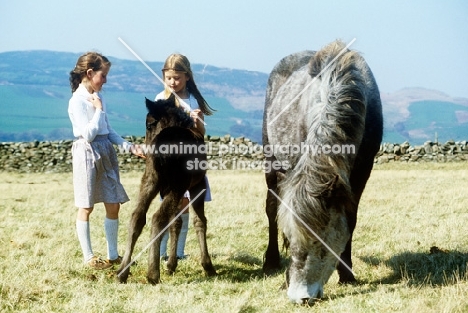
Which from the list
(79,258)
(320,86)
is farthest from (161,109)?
(79,258)

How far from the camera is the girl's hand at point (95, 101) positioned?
5.74 meters

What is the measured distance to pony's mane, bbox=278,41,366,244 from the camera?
4051mm

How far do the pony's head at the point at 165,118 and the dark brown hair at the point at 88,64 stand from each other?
3.73ft

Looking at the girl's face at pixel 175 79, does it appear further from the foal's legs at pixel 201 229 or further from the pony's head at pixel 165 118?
the foal's legs at pixel 201 229

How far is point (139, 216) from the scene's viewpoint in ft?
16.7

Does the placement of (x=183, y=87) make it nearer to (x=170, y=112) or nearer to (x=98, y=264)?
(x=170, y=112)

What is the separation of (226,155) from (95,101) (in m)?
19.5

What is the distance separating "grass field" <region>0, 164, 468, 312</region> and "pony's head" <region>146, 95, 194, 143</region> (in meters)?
1.53

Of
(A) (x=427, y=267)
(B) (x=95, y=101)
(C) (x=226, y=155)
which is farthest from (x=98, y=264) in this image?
(C) (x=226, y=155)

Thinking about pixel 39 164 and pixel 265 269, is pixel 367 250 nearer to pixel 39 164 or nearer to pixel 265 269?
pixel 265 269

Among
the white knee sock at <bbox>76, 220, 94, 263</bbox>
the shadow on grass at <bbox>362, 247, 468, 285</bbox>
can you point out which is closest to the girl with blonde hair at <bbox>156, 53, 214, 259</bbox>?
the white knee sock at <bbox>76, 220, 94, 263</bbox>

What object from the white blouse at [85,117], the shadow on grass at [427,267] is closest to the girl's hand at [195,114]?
the white blouse at [85,117]

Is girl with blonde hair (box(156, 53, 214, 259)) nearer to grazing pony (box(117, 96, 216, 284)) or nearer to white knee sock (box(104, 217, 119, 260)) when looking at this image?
grazing pony (box(117, 96, 216, 284))

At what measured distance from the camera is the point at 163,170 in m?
5.07
